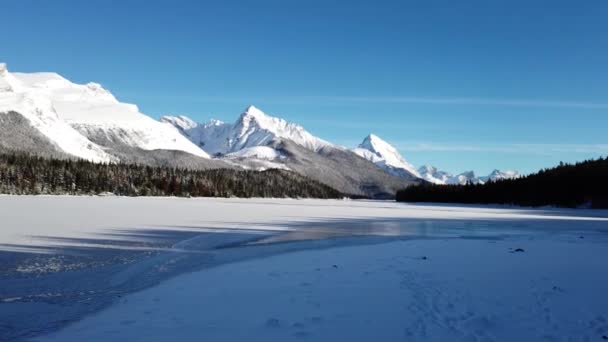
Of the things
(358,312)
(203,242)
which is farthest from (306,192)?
(358,312)

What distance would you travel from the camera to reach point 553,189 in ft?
317

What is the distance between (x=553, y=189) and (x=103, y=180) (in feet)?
338

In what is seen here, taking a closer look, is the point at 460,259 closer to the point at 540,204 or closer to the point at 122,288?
the point at 122,288

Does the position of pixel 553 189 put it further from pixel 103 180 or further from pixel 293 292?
pixel 103 180

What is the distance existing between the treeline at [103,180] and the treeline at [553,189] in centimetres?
6728

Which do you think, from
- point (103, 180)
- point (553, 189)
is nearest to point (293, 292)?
point (553, 189)

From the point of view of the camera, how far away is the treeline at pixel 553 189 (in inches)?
3460

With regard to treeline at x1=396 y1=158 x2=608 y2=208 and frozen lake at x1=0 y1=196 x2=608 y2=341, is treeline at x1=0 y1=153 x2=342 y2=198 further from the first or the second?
frozen lake at x1=0 y1=196 x2=608 y2=341

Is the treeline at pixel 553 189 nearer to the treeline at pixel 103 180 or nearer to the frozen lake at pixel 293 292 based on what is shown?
the treeline at pixel 103 180

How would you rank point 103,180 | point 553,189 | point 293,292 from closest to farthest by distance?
1. point 293,292
2. point 553,189
3. point 103,180

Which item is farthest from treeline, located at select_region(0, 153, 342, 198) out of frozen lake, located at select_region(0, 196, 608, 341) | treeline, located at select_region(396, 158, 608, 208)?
frozen lake, located at select_region(0, 196, 608, 341)

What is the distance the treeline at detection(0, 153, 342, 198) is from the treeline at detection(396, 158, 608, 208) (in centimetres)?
6728

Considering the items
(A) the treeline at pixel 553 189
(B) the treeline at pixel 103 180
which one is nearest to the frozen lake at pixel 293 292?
(A) the treeline at pixel 553 189

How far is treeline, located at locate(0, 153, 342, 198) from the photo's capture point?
99938mm
